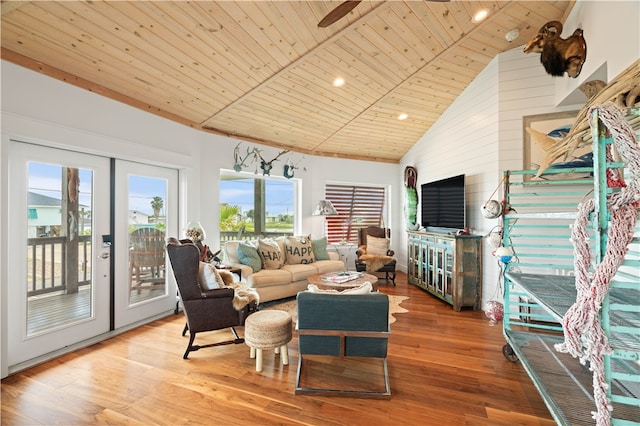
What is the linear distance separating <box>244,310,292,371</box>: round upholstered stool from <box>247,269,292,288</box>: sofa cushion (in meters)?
1.45

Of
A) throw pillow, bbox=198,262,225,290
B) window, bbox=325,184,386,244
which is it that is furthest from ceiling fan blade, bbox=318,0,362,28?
window, bbox=325,184,386,244

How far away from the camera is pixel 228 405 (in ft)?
6.88

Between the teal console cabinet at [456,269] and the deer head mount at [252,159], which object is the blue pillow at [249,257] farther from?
the teal console cabinet at [456,269]

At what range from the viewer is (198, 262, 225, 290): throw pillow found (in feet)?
9.64

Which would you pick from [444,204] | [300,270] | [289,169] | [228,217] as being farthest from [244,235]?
A: [444,204]

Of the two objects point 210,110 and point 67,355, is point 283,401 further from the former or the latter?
point 210,110

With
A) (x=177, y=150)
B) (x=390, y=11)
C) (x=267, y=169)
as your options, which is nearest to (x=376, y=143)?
(x=267, y=169)

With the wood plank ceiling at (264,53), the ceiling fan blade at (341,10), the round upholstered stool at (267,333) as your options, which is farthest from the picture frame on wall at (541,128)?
the round upholstered stool at (267,333)

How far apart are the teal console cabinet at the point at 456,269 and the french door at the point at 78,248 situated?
13.1ft

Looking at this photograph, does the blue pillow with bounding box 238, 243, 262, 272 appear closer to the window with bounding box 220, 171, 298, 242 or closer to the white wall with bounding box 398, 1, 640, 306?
the window with bounding box 220, 171, 298, 242

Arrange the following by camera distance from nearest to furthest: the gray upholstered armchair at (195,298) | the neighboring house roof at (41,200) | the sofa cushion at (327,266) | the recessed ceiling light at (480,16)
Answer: the neighboring house roof at (41,200), the gray upholstered armchair at (195,298), the recessed ceiling light at (480,16), the sofa cushion at (327,266)

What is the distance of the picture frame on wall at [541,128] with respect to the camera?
3529 mm

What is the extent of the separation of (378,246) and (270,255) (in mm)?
2318

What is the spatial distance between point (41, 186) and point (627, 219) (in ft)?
13.7
